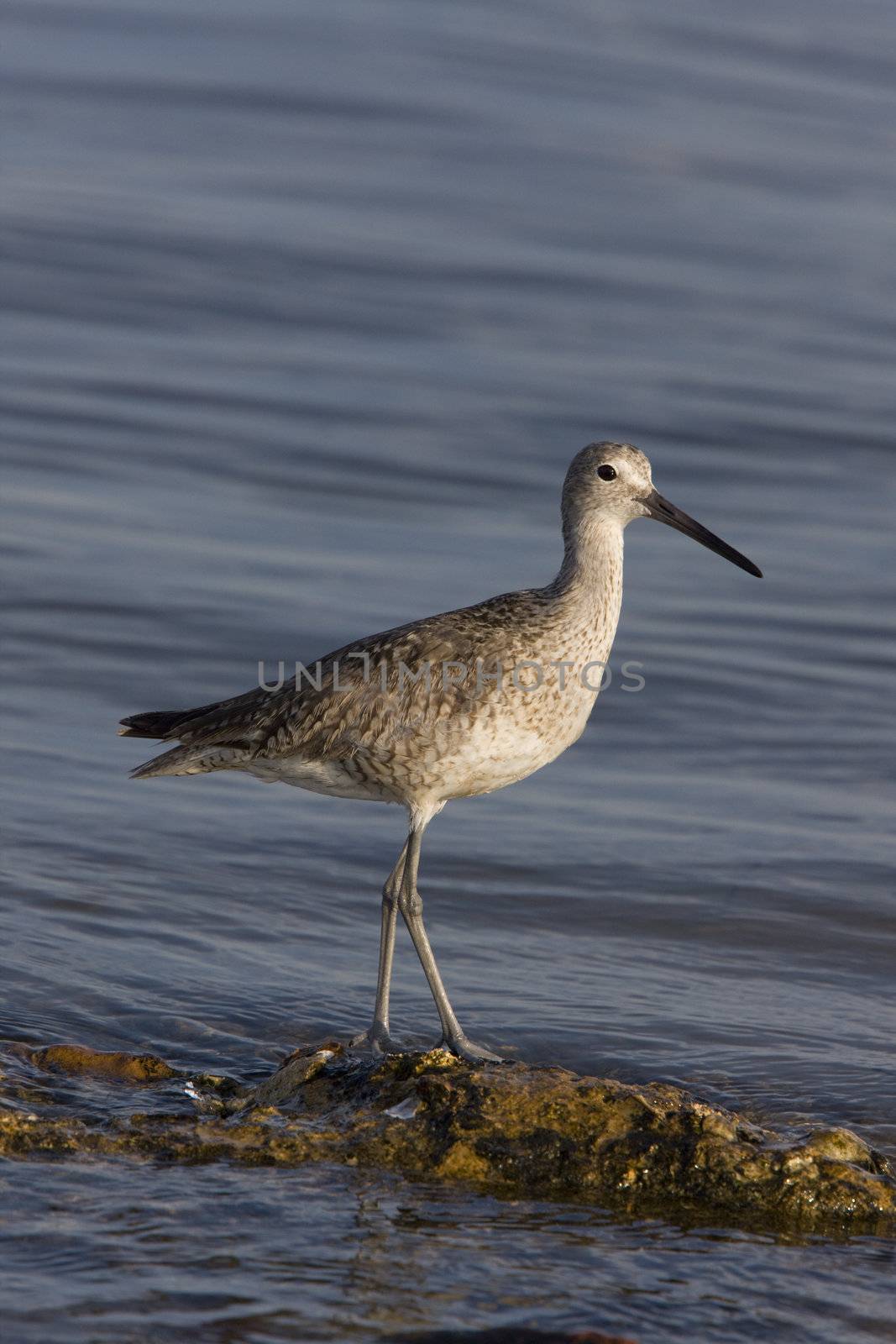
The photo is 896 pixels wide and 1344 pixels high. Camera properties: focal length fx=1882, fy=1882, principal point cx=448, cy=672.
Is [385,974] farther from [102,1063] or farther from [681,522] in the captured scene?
[681,522]

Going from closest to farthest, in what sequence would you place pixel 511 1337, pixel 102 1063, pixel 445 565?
pixel 511 1337, pixel 102 1063, pixel 445 565

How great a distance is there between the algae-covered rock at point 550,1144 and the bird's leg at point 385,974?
87 centimetres

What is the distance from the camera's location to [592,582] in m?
7.01

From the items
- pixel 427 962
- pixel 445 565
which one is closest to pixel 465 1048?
pixel 427 962

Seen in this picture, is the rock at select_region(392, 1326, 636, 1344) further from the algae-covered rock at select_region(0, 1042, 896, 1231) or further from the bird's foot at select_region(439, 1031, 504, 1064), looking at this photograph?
the bird's foot at select_region(439, 1031, 504, 1064)

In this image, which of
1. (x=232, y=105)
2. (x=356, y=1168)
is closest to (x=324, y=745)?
(x=356, y=1168)

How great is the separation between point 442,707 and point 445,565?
5.58 metres

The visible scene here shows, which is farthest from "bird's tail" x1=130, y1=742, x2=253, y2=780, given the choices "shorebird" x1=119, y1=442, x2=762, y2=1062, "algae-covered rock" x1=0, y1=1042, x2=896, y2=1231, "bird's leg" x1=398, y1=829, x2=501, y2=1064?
"algae-covered rock" x1=0, y1=1042, x2=896, y2=1231

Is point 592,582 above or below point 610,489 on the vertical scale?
below

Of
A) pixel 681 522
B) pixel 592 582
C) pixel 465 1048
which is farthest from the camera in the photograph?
pixel 681 522

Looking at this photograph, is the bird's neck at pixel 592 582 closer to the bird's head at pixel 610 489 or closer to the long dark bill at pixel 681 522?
the bird's head at pixel 610 489

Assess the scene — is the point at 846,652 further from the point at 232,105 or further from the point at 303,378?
the point at 232,105

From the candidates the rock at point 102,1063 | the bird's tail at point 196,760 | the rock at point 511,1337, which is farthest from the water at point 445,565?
the bird's tail at point 196,760

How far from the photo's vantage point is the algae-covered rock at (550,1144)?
5180 mm
